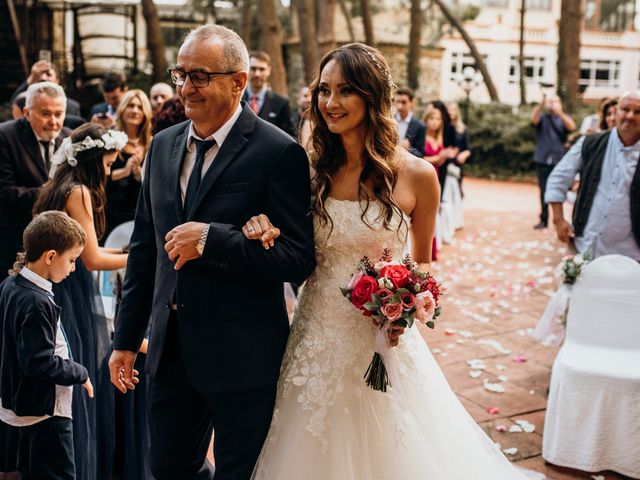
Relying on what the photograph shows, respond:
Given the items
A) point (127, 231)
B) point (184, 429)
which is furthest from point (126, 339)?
point (127, 231)

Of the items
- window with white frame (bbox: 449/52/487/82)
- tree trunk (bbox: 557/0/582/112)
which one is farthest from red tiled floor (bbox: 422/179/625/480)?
window with white frame (bbox: 449/52/487/82)

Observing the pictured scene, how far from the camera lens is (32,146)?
5.05m

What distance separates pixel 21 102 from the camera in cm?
693

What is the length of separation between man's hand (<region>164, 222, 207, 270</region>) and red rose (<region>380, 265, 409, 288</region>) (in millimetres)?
722

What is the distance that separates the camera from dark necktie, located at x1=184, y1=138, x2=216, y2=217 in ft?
9.43

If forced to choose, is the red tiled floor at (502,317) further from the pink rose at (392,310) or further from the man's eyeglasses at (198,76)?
the man's eyeglasses at (198,76)

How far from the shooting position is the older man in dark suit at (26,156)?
4902 mm

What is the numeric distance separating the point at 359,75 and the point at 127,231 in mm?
2251

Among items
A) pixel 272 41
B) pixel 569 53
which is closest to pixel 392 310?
pixel 272 41

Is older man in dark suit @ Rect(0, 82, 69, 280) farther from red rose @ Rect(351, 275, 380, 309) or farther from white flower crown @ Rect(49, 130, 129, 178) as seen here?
red rose @ Rect(351, 275, 380, 309)

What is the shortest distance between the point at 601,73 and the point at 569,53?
106 feet

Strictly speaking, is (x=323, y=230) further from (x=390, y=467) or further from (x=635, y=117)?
(x=635, y=117)

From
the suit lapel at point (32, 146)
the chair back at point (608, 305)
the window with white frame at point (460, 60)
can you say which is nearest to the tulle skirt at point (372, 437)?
the chair back at point (608, 305)

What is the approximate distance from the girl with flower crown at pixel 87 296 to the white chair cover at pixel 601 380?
2.67 metres
